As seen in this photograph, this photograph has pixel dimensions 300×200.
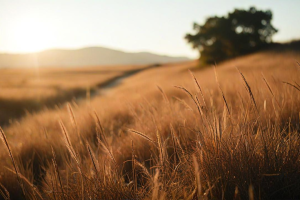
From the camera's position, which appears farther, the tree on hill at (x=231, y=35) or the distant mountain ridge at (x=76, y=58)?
the distant mountain ridge at (x=76, y=58)

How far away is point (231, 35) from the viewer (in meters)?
17.3

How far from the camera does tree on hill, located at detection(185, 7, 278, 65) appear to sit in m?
17.5

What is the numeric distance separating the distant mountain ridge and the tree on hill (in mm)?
118145

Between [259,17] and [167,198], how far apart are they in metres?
21.7

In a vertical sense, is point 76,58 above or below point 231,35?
above

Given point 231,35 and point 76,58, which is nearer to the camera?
point 231,35

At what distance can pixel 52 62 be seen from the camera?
434 feet

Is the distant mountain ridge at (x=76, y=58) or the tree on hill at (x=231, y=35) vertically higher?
the distant mountain ridge at (x=76, y=58)

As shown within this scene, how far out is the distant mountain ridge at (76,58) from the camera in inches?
4412

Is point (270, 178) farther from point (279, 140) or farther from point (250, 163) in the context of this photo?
point (279, 140)

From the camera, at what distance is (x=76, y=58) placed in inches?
5822

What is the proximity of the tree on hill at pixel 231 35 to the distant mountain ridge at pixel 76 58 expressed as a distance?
388 ft

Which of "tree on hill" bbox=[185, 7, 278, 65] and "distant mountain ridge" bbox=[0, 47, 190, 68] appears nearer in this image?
"tree on hill" bbox=[185, 7, 278, 65]

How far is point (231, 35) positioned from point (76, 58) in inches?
5857
